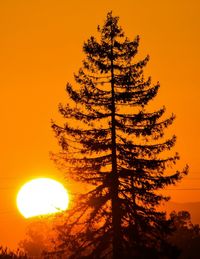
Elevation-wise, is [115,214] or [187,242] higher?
[115,214]

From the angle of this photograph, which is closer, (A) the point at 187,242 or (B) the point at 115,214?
(B) the point at 115,214

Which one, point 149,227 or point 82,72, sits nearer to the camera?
point 149,227

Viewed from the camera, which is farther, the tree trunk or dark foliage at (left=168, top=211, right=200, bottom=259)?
dark foliage at (left=168, top=211, right=200, bottom=259)

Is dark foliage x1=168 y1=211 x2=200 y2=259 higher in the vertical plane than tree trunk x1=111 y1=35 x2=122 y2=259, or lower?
lower

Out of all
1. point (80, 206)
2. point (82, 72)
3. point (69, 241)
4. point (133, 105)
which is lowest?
point (69, 241)

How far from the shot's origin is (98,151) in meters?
26.6

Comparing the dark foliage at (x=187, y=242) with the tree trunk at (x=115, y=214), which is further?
the dark foliage at (x=187, y=242)

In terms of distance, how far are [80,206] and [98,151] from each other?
2.97m

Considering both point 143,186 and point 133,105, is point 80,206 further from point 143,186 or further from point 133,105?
point 133,105

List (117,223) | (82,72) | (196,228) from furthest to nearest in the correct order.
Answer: (196,228) < (82,72) < (117,223)

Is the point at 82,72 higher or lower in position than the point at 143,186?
higher

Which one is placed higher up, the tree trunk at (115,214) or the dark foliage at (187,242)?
the tree trunk at (115,214)

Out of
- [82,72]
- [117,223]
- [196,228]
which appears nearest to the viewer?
[117,223]

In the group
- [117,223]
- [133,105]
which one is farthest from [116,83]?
[117,223]
